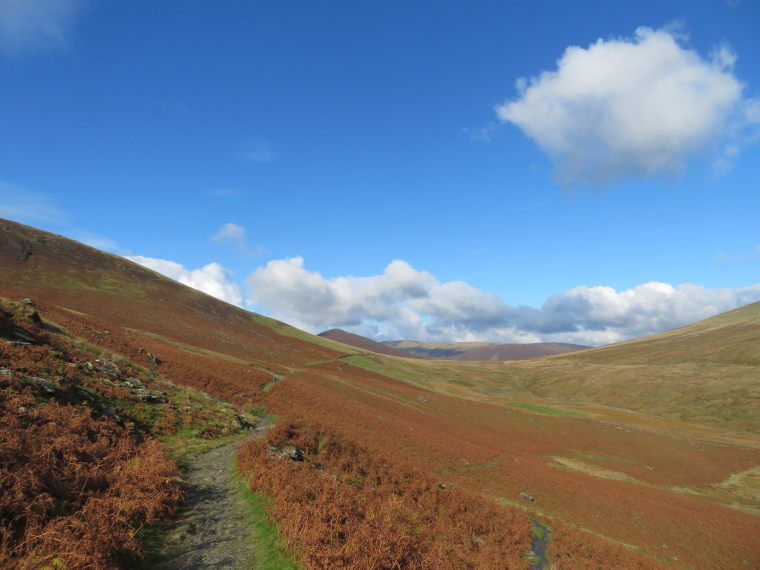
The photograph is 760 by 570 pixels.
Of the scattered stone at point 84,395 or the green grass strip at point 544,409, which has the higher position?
the scattered stone at point 84,395

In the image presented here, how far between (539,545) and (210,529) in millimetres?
17461

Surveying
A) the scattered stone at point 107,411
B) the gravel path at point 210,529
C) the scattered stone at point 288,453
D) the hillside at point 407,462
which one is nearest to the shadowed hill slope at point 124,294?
the hillside at point 407,462

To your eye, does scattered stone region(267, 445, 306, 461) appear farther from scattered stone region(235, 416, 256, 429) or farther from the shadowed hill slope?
the shadowed hill slope

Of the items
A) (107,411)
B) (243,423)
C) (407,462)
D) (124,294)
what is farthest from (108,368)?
(124,294)

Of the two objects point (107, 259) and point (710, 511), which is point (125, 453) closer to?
point (710, 511)

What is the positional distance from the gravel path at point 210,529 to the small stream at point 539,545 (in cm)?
1411

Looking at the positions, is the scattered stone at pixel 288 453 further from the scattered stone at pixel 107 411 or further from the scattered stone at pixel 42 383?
the scattered stone at pixel 42 383

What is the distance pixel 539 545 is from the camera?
18109 mm

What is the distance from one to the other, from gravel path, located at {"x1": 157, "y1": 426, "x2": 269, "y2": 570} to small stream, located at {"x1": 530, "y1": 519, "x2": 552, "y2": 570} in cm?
1411

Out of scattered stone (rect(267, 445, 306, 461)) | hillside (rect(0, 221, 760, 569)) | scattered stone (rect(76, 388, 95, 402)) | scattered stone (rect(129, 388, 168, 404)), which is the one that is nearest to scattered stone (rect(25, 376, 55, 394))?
hillside (rect(0, 221, 760, 569))

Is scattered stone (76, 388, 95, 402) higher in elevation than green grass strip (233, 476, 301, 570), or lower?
higher

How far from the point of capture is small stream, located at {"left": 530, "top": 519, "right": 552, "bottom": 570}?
637 inches

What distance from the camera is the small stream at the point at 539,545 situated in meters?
16.2

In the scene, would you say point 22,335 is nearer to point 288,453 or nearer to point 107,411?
point 107,411
